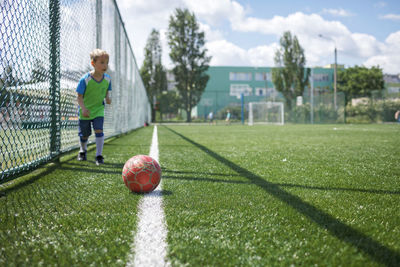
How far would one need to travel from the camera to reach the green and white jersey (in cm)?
469

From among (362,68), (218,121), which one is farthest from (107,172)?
(362,68)

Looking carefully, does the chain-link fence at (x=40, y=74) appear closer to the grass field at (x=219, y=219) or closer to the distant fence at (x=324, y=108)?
the grass field at (x=219, y=219)

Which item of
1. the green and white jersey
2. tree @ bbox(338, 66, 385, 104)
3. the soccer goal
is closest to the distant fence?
the soccer goal

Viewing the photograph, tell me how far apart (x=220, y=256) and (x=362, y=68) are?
75889 millimetres

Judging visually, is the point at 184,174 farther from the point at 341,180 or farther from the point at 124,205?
the point at 341,180

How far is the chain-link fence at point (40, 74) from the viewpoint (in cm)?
338

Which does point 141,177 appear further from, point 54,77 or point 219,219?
point 54,77

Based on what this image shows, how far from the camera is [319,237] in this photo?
186 cm

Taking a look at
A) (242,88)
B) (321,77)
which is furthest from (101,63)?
(321,77)

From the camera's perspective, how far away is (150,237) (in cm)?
185

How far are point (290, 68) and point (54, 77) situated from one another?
45143mm

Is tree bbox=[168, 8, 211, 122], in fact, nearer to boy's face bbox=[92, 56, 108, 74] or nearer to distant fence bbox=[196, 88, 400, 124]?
distant fence bbox=[196, 88, 400, 124]

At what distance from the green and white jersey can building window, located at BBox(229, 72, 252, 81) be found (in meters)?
59.5

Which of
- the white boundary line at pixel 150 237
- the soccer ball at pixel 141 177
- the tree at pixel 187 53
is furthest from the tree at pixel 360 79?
the white boundary line at pixel 150 237
